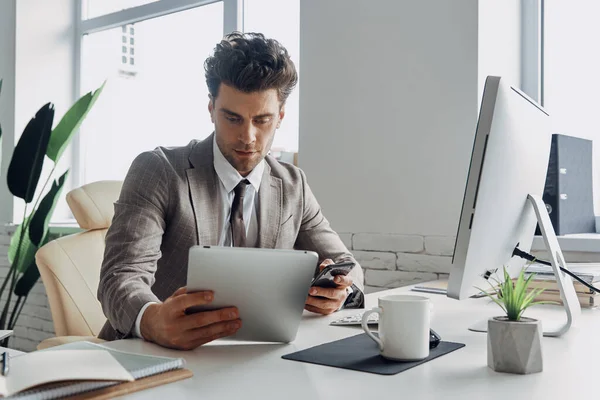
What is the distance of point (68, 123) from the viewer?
3023 mm

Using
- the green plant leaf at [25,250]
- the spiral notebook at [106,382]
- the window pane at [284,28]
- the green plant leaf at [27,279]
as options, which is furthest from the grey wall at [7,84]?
the spiral notebook at [106,382]

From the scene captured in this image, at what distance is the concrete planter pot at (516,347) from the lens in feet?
3.10

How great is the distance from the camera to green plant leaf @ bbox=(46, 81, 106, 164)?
9.86 ft

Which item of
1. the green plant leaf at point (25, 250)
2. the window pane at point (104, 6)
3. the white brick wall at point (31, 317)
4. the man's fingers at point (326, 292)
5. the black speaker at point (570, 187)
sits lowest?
the white brick wall at point (31, 317)

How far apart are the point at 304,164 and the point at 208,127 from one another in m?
0.98

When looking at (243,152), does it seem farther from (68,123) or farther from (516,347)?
(68,123)

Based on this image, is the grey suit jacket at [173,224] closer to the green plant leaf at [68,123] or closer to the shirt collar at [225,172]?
the shirt collar at [225,172]

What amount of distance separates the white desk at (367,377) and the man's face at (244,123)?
23.6 inches

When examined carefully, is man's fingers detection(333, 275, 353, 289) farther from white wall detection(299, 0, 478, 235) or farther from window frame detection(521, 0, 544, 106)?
window frame detection(521, 0, 544, 106)

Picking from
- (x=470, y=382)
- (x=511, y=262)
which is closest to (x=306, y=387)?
(x=470, y=382)

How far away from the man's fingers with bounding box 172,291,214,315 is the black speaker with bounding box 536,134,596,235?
1405mm

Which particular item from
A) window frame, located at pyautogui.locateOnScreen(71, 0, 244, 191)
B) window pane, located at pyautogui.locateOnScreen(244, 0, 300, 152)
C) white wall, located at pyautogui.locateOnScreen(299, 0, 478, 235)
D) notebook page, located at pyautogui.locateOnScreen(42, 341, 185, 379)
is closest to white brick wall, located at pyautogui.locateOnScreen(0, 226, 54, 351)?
window frame, located at pyautogui.locateOnScreen(71, 0, 244, 191)

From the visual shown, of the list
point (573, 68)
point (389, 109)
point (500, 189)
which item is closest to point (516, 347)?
point (500, 189)

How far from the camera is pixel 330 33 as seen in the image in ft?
8.26
